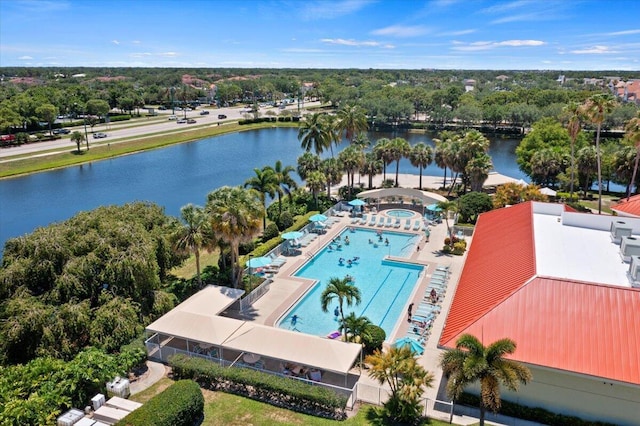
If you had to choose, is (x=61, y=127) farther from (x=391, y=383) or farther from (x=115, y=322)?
(x=391, y=383)

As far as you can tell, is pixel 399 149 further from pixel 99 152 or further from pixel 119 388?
pixel 99 152

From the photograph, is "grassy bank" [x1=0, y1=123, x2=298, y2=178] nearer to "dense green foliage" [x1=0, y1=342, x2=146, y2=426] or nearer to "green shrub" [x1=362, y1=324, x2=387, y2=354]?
"dense green foliage" [x1=0, y1=342, x2=146, y2=426]

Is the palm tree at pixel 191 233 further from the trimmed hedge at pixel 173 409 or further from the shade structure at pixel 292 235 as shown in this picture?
the shade structure at pixel 292 235

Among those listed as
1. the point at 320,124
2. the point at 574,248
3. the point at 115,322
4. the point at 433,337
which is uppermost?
the point at 320,124

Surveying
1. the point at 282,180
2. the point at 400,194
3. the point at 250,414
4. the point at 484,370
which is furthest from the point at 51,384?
the point at 400,194

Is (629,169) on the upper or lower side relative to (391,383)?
upper

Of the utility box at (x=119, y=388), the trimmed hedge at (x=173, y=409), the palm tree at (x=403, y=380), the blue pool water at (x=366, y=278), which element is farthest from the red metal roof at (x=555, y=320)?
the utility box at (x=119, y=388)

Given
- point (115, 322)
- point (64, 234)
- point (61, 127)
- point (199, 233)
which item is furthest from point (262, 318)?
point (61, 127)
